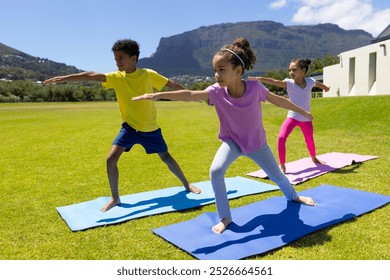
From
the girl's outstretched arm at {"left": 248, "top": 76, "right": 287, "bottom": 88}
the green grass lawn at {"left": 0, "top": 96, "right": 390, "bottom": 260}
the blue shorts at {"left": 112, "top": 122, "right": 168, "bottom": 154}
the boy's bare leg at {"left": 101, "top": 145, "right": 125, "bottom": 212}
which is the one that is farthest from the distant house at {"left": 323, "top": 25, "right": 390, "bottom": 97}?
the boy's bare leg at {"left": 101, "top": 145, "right": 125, "bottom": 212}

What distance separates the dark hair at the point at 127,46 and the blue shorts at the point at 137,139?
107 centimetres

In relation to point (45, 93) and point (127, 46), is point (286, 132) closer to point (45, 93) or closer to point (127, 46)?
point (127, 46)

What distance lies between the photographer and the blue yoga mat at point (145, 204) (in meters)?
4.77

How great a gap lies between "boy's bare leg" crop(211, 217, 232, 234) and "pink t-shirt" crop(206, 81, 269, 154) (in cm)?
85

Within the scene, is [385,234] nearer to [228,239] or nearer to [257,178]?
[228,239]

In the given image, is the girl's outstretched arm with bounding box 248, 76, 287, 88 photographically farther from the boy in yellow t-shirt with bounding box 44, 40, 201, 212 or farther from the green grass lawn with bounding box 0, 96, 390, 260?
the green grass lawn with bounding box 0, 96, 390, 260

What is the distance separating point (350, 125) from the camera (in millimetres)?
15414

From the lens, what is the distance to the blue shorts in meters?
5.36

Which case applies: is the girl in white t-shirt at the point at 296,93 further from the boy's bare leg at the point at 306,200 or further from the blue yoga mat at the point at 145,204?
the boy's bare leg at the point at 306,200

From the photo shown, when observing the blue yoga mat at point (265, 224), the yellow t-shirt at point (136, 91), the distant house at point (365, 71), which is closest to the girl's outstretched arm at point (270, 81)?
the yellow t-shirt at point (136, 91)

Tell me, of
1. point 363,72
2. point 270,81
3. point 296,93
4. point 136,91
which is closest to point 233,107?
point 136,91

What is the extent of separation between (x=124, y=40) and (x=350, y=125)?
42.2 feet
